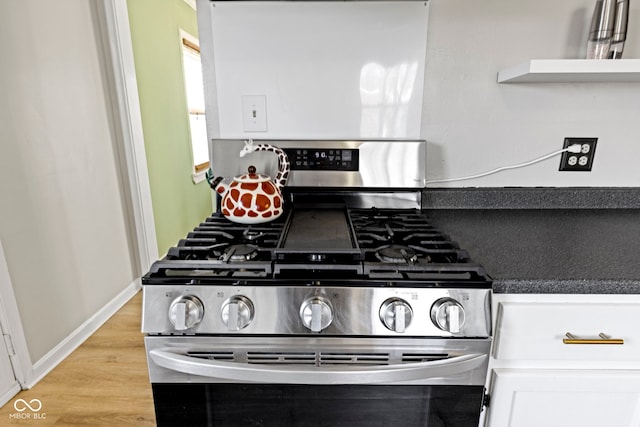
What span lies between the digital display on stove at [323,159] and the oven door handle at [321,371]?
665 millimetres

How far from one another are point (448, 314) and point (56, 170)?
188cm

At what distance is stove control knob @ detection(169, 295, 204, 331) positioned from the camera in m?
0.67

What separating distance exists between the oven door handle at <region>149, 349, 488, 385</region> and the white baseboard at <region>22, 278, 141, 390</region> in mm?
1360

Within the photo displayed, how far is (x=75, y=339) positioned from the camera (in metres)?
1.82

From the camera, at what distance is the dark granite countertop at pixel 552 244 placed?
0.73 meters

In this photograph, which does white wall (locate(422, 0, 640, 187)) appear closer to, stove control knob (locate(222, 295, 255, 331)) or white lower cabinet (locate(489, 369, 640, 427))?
white lower cabinet (locate(489, 369, 640, 427))

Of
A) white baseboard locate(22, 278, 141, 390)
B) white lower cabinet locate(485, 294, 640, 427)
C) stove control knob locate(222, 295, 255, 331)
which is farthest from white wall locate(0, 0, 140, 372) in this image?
white lower cabinet locate(485, 294, 640, 427)

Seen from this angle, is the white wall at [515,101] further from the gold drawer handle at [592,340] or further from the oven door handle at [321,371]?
the oven door handle at [321,371]

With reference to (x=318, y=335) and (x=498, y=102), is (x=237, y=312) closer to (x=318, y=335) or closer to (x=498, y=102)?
(x=318, y=335)

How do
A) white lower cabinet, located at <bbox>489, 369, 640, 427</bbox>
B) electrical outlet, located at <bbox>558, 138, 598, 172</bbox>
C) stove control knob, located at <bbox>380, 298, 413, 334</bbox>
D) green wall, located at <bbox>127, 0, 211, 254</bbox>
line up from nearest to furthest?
stove control knob, located at <bbox>380, 298, 413, 334</bbox>, white lower cabinet, located at <bbox>489, 369, 640, 427</bbox>, electrical outlet, located at <bbox>558, 138, 598, 172</bbox>, green wall, located at <bbox>127, 0, 211, 254</bbox>

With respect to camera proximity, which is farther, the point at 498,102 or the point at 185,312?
the point at 498,102

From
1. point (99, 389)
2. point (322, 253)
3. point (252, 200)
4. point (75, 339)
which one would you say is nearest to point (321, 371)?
point (322, 253)

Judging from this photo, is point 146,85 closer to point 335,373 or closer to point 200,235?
point 200,235

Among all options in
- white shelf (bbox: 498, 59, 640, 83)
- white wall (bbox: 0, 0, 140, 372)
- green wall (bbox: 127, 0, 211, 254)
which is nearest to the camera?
white shelf (bbox: 498, 59, 640, 83)
